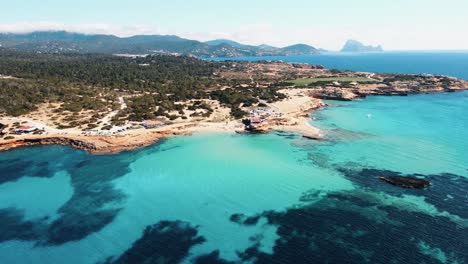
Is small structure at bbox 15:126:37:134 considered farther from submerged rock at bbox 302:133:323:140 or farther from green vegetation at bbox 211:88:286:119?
submerged rock at bbox 302:133:323:140

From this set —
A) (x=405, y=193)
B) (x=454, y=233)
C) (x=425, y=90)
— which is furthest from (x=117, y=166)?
(x=425, y=90)

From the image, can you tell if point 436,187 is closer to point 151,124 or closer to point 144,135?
point 144,135

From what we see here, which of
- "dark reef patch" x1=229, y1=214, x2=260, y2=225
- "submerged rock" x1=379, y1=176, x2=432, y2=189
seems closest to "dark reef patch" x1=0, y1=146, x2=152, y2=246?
"dark reef patch" x1=229, y1=214, x2=260, y2=225

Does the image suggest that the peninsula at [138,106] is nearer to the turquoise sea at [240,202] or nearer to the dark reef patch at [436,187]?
the turquoise sea at [240,202]

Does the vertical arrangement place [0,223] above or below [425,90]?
below

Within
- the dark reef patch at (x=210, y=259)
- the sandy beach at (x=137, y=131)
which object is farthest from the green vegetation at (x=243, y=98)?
the dark reef patch at (x=210, y=259)

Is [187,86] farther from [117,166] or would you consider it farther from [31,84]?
[117,166]
